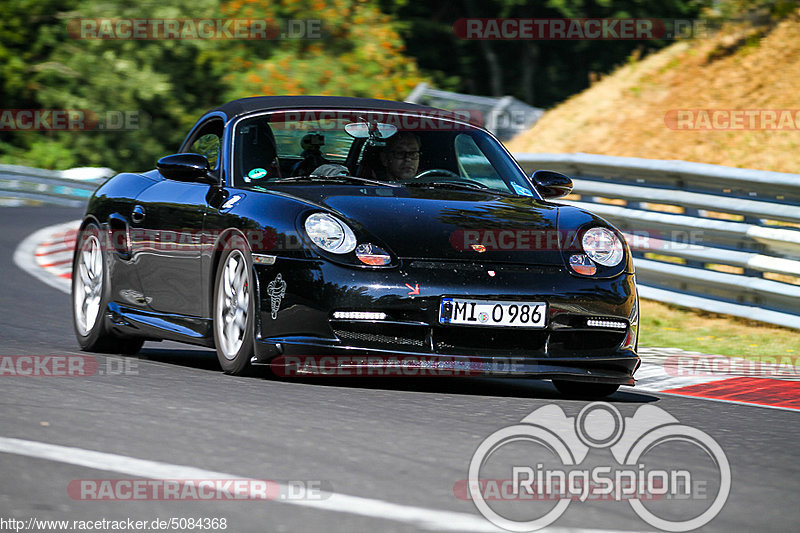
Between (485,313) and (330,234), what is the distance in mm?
790

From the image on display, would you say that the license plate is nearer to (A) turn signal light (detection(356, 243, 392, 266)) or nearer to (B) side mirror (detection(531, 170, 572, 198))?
(A) turn signal light (detection(356, 243, 392, 266))

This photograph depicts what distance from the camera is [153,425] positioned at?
17.1 feet

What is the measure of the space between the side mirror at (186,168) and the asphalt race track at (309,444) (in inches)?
38.7

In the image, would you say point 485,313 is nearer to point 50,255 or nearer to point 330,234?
point 330,234

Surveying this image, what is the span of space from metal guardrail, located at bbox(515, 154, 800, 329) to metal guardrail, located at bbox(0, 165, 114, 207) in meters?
13.3

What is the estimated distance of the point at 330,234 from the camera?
645 cm

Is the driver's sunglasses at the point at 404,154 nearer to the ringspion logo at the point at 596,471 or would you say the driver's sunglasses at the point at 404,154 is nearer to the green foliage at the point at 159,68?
the ringspion logo at the point at 596,471

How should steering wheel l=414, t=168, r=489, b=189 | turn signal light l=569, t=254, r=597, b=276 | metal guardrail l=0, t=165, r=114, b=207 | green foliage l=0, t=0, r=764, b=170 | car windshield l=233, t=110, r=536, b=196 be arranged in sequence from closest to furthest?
turn signal light l=569, t=254, r=597, b=276 < car windshield l=233, t=110, r=536, b=196 < steering wheel l=414, t=168, r=489, b=189 < metal guardrail l=0, t=165, r=114, b=207 < green foliage l=0, t=0, r=764, b=170

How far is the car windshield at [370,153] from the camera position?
7.43 meters

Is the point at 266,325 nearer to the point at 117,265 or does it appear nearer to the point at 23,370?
the point at 23,370

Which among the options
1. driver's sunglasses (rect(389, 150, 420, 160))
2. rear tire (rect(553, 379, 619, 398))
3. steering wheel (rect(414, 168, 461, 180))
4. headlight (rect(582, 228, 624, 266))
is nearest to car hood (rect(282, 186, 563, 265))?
headlight (rect(582, 228, 624, 266))

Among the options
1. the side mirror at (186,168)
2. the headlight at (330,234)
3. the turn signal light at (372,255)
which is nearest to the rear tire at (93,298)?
the side mirror at (186,168)

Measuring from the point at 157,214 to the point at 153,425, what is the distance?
2.70 meters

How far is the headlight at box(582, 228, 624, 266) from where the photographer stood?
22.4 ft
